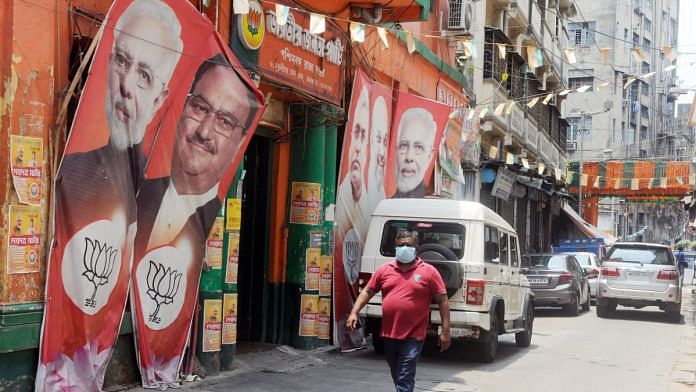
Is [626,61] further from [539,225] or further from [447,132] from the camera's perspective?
[447,132]

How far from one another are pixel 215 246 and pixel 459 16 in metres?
12.6

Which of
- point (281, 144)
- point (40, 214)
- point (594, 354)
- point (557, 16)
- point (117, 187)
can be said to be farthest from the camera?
point (557, 16)

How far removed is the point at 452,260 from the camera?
11836mm

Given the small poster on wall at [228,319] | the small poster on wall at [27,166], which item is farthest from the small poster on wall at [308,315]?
the small poster on wall at [27,166]

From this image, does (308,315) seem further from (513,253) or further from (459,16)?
(459,16)

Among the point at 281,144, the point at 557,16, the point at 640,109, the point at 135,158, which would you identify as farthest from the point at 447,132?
the point at 640,109

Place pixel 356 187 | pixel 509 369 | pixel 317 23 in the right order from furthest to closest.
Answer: pixel 356 187 < pixel 509 369 < pixel 317 23

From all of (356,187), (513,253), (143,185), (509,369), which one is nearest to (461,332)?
(509,369)

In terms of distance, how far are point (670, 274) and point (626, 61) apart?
175 feet

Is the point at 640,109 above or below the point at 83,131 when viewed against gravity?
above

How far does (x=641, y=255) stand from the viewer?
20.8 m

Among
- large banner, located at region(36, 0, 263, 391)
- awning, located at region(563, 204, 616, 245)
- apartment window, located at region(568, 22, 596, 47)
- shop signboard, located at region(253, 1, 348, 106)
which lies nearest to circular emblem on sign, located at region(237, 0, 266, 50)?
shop signboard, located at region(253, 1, 348, 106)

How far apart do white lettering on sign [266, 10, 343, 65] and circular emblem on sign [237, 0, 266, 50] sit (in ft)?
0.62

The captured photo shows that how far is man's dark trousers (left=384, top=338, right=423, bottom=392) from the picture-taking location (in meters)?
7.42
